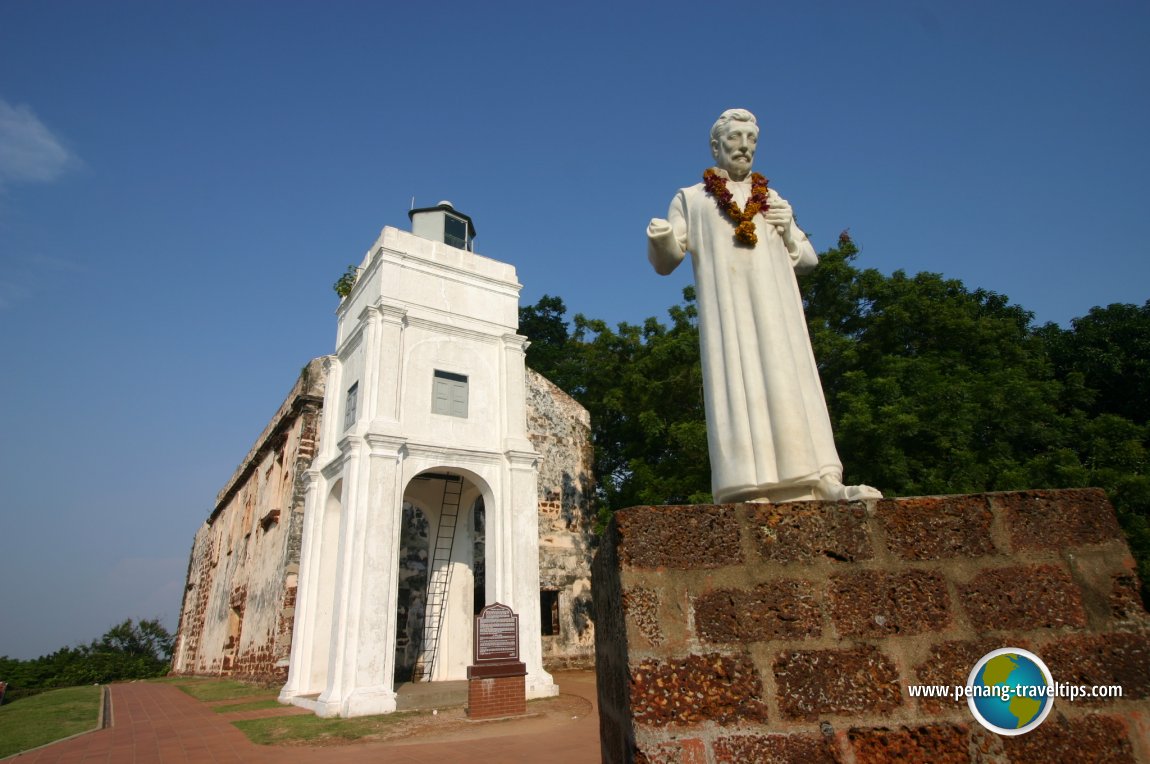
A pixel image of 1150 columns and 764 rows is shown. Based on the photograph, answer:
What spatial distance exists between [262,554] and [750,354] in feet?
49.2

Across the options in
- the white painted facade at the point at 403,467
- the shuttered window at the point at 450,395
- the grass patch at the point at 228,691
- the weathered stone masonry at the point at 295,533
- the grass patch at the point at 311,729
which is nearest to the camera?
the grass patch at the point at 311,729

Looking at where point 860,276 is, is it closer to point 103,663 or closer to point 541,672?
point 541,672

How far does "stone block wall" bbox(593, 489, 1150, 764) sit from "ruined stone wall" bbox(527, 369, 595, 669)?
12.4 meters

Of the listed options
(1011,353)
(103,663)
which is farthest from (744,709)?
(103,663)

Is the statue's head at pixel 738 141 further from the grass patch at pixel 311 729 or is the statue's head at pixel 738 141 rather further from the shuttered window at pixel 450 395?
the shuttered window at pixel 450 395

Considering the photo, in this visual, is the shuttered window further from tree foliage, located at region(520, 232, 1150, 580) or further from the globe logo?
the globe logo

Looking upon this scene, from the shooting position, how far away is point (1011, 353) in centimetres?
1308

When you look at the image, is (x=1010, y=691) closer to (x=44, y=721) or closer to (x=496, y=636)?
(x=496, y=636)

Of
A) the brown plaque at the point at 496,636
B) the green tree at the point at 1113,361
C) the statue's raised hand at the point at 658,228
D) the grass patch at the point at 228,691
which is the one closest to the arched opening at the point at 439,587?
the grass patch at the point at 228,691

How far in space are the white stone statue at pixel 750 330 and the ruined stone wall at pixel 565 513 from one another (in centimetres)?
1186

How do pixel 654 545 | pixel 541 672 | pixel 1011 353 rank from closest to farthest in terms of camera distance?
pixel 654 545
pixel 541 672
pixel 1011 353

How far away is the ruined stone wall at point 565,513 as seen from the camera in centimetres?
1427

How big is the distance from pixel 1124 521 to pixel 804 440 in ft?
33.1

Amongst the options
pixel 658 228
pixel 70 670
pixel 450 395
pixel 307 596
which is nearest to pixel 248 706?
pixel 307 596
